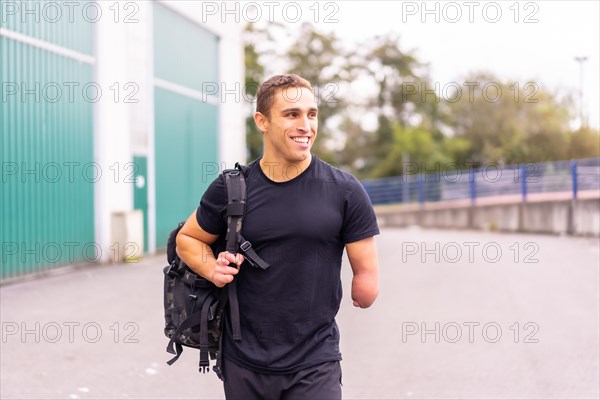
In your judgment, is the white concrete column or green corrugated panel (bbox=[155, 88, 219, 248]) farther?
green corrugated panel (bbox=[155, 88, 219, 248])

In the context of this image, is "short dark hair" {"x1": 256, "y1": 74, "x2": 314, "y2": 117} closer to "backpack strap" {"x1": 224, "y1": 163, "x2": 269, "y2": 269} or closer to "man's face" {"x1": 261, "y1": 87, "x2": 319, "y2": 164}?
"man's face" {"x1": 261, "y1": 87, "x2": 319, "y2": 164}

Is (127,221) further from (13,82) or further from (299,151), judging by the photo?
(299,151)

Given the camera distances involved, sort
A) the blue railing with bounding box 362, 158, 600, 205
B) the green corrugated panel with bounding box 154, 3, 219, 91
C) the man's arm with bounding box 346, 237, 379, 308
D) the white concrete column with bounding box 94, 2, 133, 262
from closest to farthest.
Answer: the man's arm with bounding box 346, 237, 379, 308 → the white concrete column with bounding box 94, 2, 133, 262 → the green corrugated panel with bounding box 154, 3, 219, 91 → the blue railing with bounding box 362, 158, 600, 205

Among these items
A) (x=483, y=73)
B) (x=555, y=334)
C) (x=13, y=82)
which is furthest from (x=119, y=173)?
(x=483, y=73)

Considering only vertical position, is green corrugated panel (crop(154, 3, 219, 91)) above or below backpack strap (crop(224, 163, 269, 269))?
above

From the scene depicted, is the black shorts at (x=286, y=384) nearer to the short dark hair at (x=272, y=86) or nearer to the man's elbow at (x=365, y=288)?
the man's elbow at (x=365, y=288)

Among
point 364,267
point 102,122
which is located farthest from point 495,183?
point 364,267

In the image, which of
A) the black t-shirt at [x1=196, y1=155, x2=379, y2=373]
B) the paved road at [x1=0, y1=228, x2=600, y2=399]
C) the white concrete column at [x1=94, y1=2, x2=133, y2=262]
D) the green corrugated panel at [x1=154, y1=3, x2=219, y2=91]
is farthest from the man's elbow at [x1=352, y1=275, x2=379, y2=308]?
the green corrugated panel at [x1=154, y1=3, x2=219, y2=91]

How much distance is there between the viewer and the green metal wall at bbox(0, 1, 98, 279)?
38.7ft

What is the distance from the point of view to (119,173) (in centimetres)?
1525

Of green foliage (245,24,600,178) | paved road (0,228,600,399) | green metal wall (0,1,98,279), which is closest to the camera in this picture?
paved road (0,228,600,399)

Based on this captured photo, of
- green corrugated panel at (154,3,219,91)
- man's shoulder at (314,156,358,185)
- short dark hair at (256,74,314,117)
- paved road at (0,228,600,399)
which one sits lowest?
paved road at (0,228,600,399)

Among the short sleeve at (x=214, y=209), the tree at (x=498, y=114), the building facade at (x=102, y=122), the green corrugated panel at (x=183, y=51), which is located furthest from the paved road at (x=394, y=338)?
the tree at (x=498, y=114)

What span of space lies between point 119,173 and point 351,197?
1308 cm
